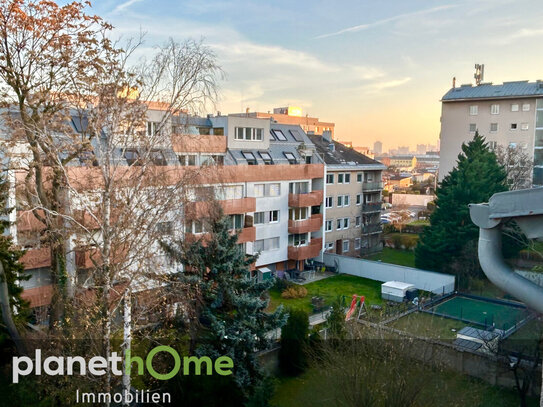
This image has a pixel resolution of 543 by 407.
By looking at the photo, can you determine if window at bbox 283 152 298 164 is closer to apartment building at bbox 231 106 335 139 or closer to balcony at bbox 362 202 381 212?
balcony at bbox 362 202 381 212

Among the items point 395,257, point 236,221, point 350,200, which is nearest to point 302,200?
point 236,221

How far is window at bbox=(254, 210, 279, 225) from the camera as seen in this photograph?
103ft

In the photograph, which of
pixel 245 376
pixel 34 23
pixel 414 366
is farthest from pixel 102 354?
pixel 34 23

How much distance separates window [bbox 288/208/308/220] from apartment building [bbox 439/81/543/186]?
2250cm

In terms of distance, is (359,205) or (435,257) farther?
(359,205)

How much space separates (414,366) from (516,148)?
40251 mm

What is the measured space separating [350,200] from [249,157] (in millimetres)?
11073

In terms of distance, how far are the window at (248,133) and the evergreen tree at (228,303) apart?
54.8 feet

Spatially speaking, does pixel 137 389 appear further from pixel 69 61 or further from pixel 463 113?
pixel 463 113

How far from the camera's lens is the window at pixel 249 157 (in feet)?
104

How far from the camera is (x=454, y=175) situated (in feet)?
107

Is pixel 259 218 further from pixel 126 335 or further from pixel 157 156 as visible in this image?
pixel 126 335

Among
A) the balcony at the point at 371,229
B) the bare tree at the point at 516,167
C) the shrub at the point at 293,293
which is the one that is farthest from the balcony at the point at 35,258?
the bare tree at the point at 516,167

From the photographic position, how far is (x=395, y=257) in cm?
3881
